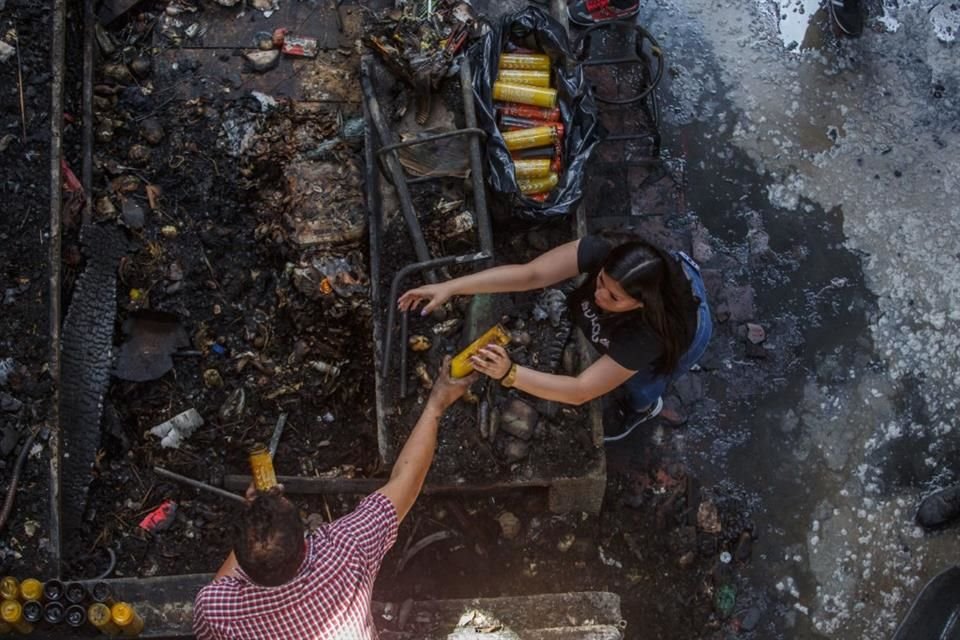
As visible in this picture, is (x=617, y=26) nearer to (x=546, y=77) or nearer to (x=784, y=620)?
(x=546, y=77)

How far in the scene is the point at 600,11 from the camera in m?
5.95

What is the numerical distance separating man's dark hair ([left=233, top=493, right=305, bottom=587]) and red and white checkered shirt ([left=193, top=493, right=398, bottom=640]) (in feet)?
0.27

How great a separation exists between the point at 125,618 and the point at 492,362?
6.92ft

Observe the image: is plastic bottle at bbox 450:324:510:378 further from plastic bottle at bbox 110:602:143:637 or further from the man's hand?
plastic bottle at bbox 110:602:143:637

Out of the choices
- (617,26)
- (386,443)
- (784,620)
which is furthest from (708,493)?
(617,26)

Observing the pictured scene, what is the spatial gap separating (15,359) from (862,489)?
4726mm

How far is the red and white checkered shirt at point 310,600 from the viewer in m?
3.27

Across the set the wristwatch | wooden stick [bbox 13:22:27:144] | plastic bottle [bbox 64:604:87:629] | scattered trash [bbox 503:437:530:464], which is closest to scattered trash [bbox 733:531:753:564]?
scattered trash [bbox 503:437:530:464]

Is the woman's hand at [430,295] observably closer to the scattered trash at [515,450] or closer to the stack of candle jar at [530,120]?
the scattered trash at [515,450]

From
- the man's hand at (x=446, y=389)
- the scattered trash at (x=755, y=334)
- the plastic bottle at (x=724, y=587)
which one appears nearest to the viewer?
the man's hand at (x=446, y=389)

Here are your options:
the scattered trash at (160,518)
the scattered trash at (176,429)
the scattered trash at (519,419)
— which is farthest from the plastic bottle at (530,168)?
the scattered trash at (160,518)

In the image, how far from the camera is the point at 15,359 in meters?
4.92

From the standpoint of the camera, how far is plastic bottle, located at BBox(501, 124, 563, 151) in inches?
202

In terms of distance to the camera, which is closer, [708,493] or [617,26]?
[708,493]
